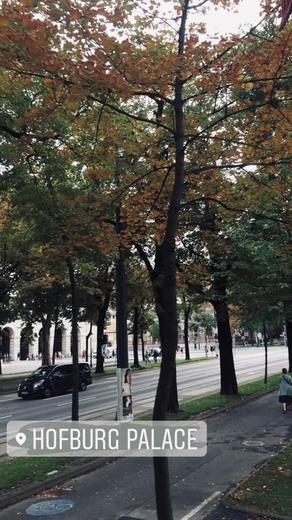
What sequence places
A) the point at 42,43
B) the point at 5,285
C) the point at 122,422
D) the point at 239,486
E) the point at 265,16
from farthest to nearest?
1. the point at 5,285
2. the point at 122,422
3. the point at 239,486
4. the point at 265,16
5. the point at 42,43

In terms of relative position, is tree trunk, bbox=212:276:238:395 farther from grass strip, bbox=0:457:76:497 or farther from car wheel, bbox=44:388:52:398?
grass strip, bbox=0:457:76:497

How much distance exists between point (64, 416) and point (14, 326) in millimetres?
54539

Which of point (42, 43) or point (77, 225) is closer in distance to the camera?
point (42, 43)

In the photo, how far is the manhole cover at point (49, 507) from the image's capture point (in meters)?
6.96

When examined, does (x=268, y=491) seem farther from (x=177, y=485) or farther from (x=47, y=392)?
(x=47, y=392)

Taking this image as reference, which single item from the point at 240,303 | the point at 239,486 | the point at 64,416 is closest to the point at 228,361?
the point at 240,303

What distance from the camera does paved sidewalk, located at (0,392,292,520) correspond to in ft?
22.5

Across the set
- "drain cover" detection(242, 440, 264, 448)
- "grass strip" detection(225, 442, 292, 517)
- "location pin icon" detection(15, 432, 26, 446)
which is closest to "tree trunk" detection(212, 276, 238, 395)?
"drain cover" detection(242, 440, 264, 448)

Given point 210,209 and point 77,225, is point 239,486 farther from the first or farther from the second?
point 210,209

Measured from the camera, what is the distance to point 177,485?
8.05 meters

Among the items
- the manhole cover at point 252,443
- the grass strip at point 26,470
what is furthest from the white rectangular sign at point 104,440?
the manhole cover at point 252,443

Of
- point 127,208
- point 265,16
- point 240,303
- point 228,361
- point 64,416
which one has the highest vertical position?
point 265,16

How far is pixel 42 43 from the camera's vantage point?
5.14m

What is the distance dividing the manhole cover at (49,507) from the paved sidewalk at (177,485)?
0.06 meters
